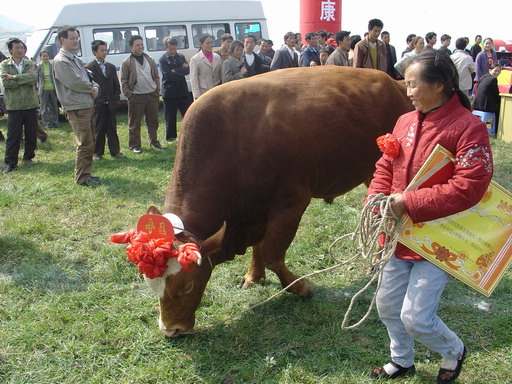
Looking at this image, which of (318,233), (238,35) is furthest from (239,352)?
(238,35)

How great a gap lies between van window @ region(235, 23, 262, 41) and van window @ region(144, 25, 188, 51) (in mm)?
1701

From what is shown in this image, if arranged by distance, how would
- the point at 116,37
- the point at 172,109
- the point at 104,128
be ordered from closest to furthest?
1. the point at 104,128
2. the point at 172,109
3. the point at 116,37

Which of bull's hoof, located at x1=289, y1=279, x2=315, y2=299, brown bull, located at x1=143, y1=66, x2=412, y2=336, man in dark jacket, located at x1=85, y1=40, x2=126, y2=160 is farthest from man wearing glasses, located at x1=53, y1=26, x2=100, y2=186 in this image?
bull's hoof, located at x1=289, y1=279, x2=315, y2=299

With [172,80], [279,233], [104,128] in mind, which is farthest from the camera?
[172,80]

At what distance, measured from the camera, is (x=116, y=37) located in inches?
531

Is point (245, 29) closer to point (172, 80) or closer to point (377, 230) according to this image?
point (172, 80)

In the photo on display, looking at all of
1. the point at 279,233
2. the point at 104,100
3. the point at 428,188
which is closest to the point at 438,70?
the point at 428,188

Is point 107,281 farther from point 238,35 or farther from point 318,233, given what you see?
point 238,35

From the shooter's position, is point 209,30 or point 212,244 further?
point 209,30

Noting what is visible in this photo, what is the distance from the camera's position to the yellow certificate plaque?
95.9 inches

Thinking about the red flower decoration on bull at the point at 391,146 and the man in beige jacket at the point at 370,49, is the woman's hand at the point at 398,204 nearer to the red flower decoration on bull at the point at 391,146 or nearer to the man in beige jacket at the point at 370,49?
the red flower decoration on bull at the point at 391,146

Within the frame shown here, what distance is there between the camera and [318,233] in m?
5.04

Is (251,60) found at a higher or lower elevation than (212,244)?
higher

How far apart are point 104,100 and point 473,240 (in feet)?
23.7
